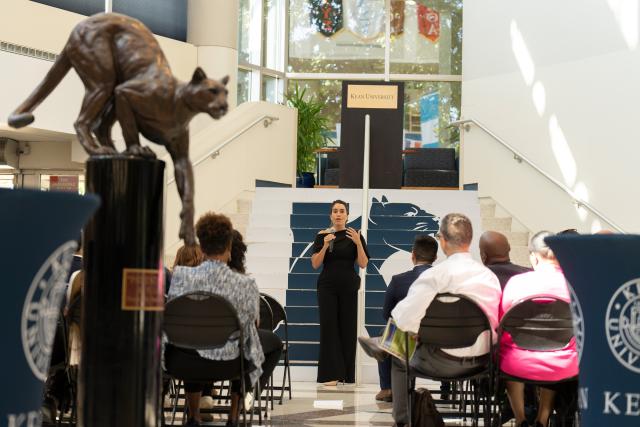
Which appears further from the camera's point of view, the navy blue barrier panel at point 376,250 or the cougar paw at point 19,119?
the navy blue barrier panel at point 376,250

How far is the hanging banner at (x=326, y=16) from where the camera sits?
17.2 metres

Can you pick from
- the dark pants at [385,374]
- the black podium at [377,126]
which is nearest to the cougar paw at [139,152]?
the dark pants at [385,374]

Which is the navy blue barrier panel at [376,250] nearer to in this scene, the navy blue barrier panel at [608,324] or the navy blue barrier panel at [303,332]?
the navy blue barrier panel at [303,332]

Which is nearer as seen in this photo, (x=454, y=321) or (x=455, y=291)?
(x=454, y=321)

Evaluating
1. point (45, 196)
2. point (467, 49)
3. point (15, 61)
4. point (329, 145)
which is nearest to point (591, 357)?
point (45, 196)

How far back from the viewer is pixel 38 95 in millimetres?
2688

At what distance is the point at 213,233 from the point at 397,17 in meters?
13.4

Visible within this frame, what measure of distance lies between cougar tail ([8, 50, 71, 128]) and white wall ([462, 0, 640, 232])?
784 cm

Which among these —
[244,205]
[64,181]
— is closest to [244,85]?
[64,181]

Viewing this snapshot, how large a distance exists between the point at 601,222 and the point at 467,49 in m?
3.88

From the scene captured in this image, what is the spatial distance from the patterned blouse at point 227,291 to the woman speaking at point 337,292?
10.2 ft

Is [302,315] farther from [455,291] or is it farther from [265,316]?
[455,291]

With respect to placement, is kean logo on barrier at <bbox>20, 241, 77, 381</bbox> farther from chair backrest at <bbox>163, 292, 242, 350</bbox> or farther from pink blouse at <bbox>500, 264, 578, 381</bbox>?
pink blouse at <bbox>500, 264, 578, 381</bbox>

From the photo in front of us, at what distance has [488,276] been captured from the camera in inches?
179
